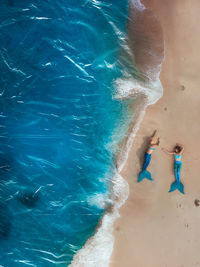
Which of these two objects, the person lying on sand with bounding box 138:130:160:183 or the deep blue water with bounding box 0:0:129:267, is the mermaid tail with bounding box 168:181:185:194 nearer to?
the person lying on sand with bounding box 138:130:160:183

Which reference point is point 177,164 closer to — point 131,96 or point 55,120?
point 131,96

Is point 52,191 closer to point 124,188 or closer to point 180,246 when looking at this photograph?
point 124,188

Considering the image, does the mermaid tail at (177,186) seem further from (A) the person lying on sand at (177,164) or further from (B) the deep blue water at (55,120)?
(B) the deep blue water at (55,120)

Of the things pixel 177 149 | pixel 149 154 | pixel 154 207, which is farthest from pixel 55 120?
pixel 154 207

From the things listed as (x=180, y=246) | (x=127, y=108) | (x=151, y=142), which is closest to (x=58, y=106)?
(x=127, y=108)

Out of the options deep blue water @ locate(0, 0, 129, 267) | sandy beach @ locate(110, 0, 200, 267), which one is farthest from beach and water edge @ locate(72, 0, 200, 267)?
deep blue water @ locate(0, 0, 129, 267)

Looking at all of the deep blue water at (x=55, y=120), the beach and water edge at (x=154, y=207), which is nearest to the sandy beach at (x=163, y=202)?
the beach and water edge at (x=154, y=207)
